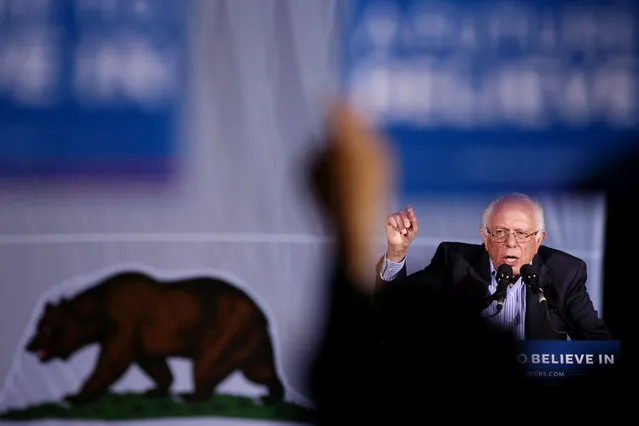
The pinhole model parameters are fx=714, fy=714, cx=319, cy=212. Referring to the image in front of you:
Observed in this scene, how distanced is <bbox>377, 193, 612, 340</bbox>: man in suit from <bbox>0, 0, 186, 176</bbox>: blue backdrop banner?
0.89 meters

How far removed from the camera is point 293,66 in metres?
2.51

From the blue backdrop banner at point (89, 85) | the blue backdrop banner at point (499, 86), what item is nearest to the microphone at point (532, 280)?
the blue backdrop banner at point (499, 86)

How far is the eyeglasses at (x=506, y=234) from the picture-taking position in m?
2.50

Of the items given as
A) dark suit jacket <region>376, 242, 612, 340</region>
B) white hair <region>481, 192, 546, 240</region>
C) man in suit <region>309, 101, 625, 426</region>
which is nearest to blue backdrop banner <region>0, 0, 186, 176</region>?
man in suit <region>309, 101, 625, 426</region>

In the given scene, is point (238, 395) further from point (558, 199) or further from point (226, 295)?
point (558, 199)

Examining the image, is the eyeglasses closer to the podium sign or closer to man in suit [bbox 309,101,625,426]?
man in suit [bbox 309,101,625,426]

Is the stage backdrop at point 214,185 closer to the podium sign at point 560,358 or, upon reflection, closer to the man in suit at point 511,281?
the man in suit at point 511,281

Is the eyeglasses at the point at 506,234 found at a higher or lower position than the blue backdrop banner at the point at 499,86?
lower

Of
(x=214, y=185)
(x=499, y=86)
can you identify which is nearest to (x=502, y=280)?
(x=499, y=86)

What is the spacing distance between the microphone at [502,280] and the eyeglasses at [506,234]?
10 cm

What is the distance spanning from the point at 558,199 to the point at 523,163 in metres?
0.17

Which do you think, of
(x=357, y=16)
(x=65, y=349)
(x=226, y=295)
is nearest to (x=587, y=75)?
(x=357, y=16)

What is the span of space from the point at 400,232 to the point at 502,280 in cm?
39

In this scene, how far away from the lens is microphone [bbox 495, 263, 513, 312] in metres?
2.49
